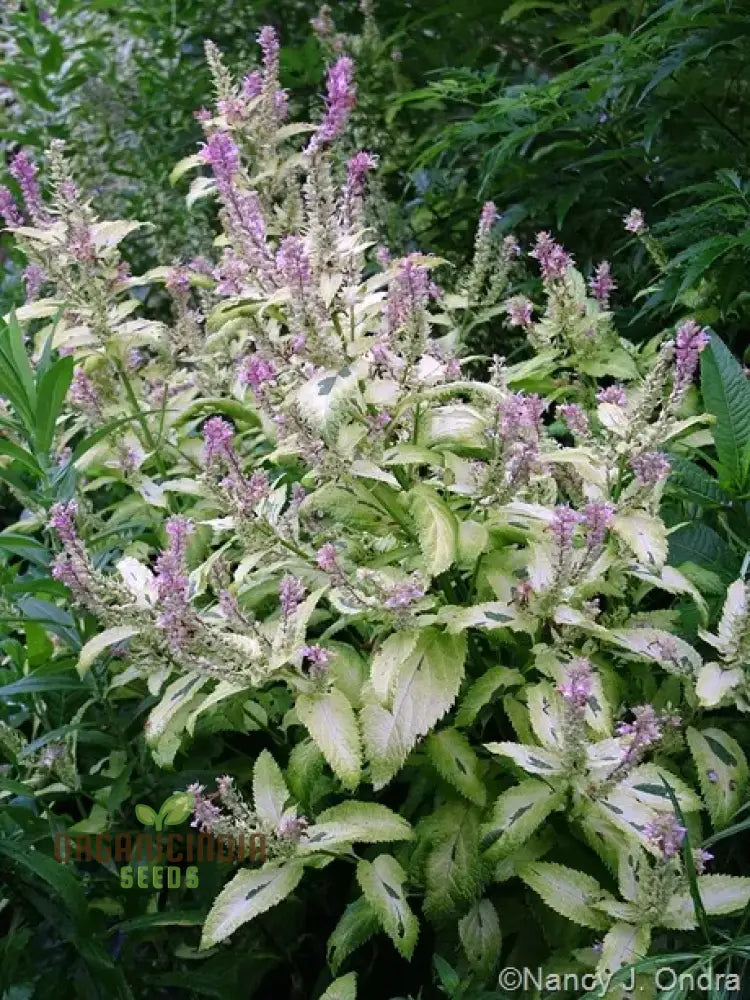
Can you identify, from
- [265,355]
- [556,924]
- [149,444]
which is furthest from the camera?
[149,444]

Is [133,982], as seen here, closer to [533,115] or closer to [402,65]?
[533,115]

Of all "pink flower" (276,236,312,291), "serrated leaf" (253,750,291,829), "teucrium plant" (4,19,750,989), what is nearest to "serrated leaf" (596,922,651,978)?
"teucrium plant" (4,19,750,989)

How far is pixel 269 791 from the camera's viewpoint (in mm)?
1611

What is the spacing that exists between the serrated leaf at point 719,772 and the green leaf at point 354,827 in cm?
45

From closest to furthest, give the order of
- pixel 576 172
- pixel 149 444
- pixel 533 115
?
pixel 149 444 < pixel 533 115 < pixel 576 172

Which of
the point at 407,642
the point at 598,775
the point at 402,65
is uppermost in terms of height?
the point at 402,65

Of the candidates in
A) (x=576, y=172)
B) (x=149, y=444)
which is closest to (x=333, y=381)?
(x=149, y=444)

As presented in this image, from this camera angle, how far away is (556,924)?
5.44 ft

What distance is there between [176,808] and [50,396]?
723 millimetres

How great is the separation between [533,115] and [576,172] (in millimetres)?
282

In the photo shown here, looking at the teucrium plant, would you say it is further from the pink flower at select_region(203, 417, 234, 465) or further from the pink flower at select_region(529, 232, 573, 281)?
the pink flower at select_region(529, 232, 573, 281)

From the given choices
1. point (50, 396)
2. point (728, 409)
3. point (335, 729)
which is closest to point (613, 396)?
point (728, 409)

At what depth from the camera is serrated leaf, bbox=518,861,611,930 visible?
4.90ft

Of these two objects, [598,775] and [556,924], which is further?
[556,924]
